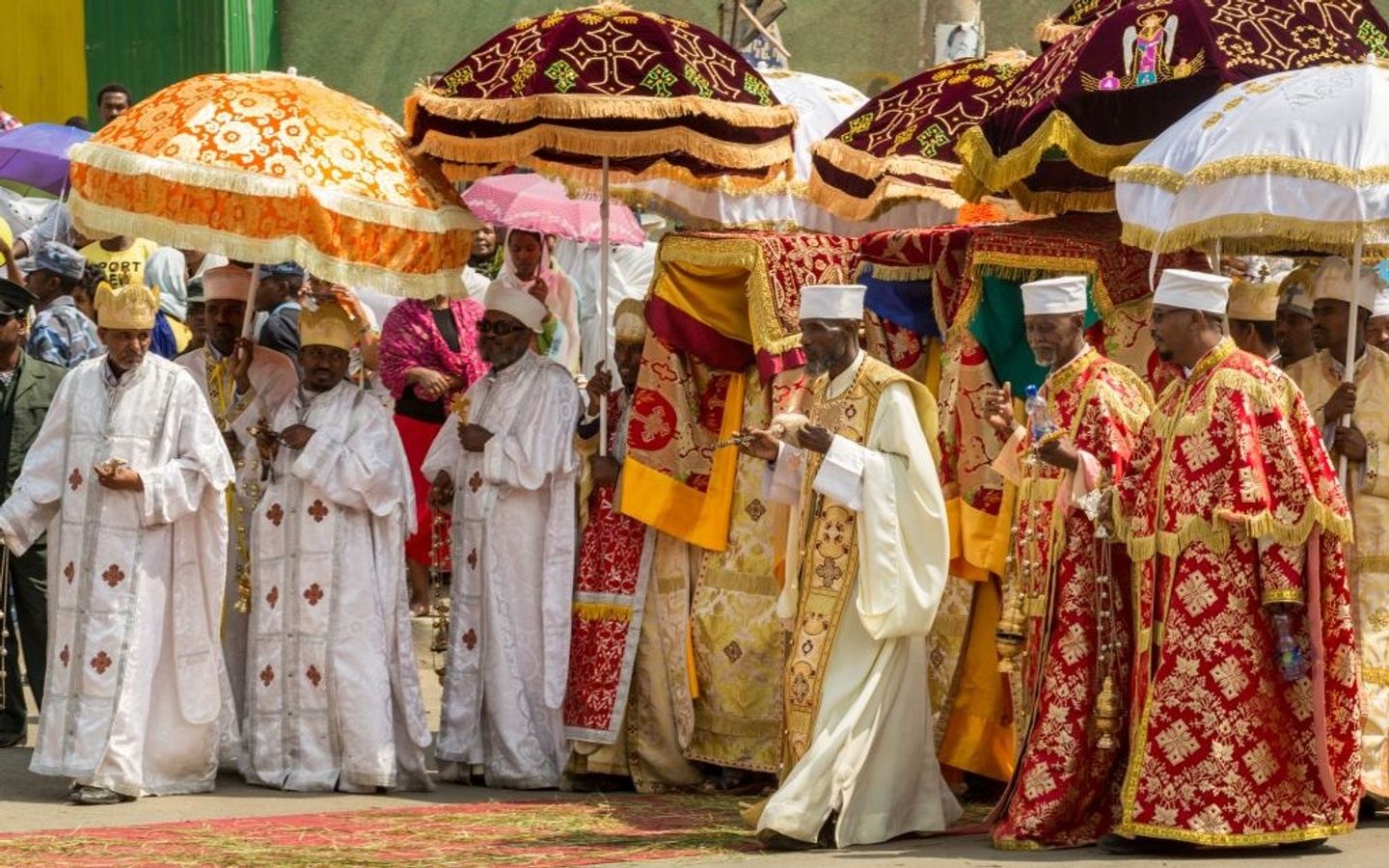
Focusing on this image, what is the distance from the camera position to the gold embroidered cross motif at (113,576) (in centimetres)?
1144

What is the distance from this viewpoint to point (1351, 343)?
10305mm

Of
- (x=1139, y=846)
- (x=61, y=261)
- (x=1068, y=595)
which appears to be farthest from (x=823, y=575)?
(x=61, y=261)

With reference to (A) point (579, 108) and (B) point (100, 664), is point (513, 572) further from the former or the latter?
(A) point (579, 108)

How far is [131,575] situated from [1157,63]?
471cm

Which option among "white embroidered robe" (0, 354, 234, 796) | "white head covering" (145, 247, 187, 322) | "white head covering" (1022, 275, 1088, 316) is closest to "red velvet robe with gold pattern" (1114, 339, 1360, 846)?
"white head covering" (1022, 275, 1088, 316)

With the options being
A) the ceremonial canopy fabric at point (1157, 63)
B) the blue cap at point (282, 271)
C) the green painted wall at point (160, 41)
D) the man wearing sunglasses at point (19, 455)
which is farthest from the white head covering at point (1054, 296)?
the green painted wall at point (160, 41)

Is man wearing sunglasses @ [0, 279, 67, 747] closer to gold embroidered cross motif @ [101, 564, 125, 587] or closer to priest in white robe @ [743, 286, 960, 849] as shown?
gold embroidered cross motif @ [101, 564, 125, 587]

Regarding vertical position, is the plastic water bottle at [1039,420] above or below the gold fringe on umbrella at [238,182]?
below

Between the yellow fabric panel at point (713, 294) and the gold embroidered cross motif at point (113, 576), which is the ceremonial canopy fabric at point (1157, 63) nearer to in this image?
the yellow fabric panel at point (713, 294)

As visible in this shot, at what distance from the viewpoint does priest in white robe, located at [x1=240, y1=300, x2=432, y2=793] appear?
11.8 m

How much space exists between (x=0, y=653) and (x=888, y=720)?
424cm

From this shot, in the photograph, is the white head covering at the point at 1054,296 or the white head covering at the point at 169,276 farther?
the white head covering at the point at 169,276

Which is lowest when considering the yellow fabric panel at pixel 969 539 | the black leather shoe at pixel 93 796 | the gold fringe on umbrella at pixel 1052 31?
the black leather shoe at pixel 93 796

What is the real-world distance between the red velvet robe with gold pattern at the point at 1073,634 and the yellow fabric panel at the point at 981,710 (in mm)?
1184
